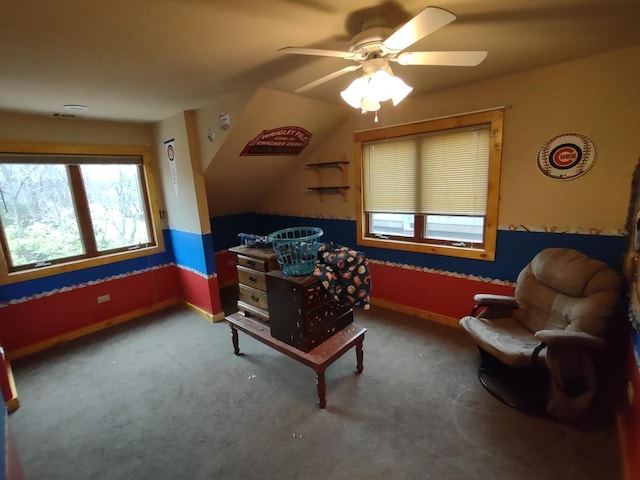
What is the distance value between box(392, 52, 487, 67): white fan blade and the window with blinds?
1.26 metres

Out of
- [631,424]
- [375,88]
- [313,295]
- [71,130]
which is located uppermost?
[71,130]

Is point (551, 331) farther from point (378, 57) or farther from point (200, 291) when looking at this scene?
point (200, 291)

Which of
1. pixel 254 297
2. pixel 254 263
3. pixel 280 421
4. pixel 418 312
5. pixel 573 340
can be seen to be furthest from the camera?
pixel 418 312

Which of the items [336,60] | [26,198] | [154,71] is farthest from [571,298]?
[26,198]

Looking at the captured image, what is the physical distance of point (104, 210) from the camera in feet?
11.0

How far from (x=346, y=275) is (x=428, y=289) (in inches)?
57.3

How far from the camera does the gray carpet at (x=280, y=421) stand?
5.39 feet

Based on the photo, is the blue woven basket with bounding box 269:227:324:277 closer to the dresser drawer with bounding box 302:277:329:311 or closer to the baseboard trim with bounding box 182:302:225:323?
the dresser drawer with bounding box 302:277:329:311

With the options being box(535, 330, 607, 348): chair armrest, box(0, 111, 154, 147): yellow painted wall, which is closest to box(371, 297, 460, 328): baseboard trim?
box(535, 330, 607, 348): chair armrest

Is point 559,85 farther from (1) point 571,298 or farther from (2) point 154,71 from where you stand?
(2) point 154,71

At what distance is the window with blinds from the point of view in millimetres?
2609

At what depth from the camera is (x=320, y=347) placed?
2068 mm

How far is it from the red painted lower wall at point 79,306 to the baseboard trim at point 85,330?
0.03m

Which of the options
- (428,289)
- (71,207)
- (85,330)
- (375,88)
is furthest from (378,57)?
(85,330)
